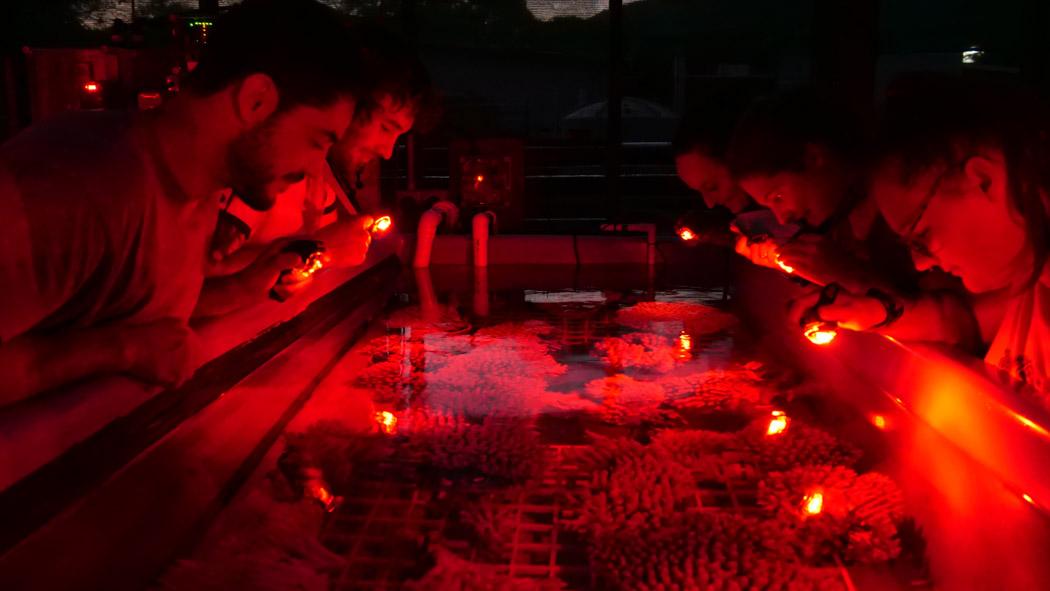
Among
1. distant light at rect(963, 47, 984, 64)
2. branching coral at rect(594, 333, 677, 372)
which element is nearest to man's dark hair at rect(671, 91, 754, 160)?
branching coral at rect(594, 333, 677, 372)

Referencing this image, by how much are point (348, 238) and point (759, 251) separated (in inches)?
47.2

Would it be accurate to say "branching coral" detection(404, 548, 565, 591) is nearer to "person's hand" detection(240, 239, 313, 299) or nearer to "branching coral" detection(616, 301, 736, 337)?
"person's hand" detection(240, 239, 313, 299)

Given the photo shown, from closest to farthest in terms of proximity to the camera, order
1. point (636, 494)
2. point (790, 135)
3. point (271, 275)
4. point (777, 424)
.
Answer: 1. point (636, 494)
2. point (777, 424)
3. point (271, 275)
4. point (790, 135)

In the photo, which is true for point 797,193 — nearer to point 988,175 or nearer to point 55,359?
point 988,175

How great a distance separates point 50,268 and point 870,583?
1261 mm

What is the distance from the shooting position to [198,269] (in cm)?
166

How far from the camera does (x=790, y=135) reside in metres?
2.02

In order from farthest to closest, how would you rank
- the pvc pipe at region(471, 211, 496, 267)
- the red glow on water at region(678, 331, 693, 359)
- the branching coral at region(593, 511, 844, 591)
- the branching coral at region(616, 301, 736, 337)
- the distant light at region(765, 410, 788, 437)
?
the pvc pipe at region(471, 211, 496, 267), the branching coral at region(616, 301, 736, 337), the red glow on water at region(678, 331, 693, 359), the distant light at region(765, 410, 788, 437), the branching coral at region(593, 511, 844, 591)

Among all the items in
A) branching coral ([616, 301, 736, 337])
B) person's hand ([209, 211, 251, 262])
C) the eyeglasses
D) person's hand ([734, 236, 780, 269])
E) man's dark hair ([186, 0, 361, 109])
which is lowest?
branching coral ([616, 301, 736, 337])

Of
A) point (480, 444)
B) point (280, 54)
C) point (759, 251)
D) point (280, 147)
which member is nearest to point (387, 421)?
point (480, 444)

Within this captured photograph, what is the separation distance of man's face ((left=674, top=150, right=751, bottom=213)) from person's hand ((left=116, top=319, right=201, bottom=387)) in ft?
5.68

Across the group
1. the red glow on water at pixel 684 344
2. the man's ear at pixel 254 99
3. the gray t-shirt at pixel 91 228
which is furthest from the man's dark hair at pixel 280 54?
the red glow on water at pixel 684 344

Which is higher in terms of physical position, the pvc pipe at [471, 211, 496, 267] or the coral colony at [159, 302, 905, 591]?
the pvc pipe at [471, 211, 496, 267]

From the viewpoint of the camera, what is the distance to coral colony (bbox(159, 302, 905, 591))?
3.69 feet
